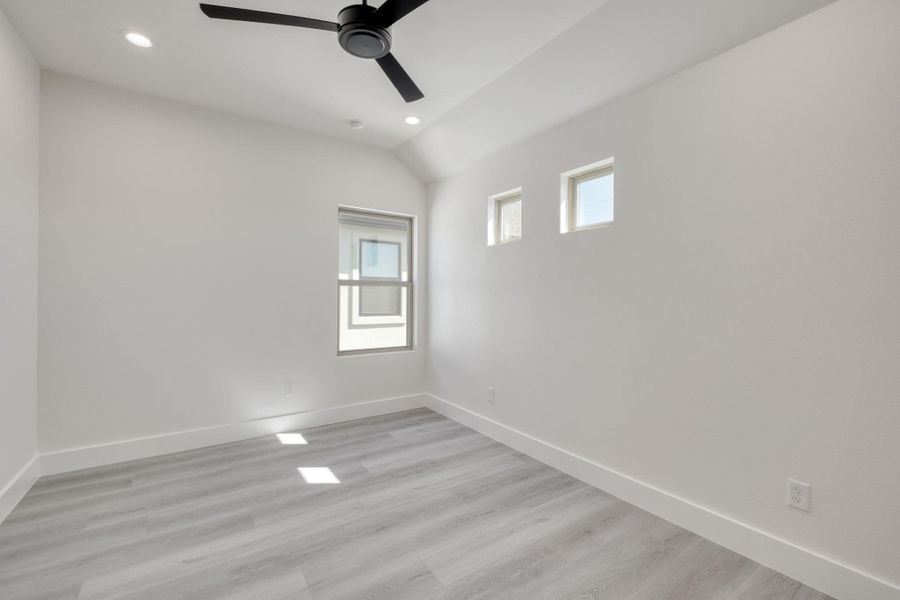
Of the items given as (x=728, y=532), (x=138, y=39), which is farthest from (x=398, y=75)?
(x=728, y=532)

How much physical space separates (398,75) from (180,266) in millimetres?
2267

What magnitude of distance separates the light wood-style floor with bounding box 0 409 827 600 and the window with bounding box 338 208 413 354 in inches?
58.2

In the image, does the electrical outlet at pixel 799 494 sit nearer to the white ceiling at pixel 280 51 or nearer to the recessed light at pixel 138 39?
the white ceiling at pixel 280 51

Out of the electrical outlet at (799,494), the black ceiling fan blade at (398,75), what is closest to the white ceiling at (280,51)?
the black ceiling fan blade at (398,75)

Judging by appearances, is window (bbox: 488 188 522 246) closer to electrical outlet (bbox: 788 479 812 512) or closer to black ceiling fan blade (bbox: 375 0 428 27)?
black ceiling fan blade (bbox: 375 0 428 27)

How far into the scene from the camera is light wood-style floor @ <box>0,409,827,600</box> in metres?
1.69

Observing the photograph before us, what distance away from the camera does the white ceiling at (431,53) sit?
2023 mm

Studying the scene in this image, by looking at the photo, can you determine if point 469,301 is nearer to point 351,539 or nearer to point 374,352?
point 374,352

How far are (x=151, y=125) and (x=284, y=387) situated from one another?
228 centimetres

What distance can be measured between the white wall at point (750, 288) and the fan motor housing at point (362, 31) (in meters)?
1.48

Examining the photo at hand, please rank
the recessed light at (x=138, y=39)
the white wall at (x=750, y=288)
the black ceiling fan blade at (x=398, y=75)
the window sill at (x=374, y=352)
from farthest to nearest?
1. the window sill at (x=374, y=352)
2. the recessed light at (x=138, y=39)
3. the black ceiling fan blade at (x=398, y=75)
4. the white wall at (x=750, y=288)

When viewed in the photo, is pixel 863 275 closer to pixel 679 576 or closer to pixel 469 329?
pixel 679 576

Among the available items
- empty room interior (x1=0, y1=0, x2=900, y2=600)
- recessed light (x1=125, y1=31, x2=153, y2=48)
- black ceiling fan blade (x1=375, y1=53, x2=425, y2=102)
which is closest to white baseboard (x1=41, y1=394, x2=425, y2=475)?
empty room interior (x1=0, y1=0, x2=900, y2=600)

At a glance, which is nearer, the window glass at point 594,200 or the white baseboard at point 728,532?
the white baseboard at point 728,532
